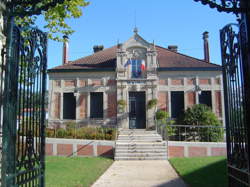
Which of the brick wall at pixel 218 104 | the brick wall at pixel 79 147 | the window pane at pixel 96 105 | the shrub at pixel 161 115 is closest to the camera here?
the brick wall at pixel 79 147

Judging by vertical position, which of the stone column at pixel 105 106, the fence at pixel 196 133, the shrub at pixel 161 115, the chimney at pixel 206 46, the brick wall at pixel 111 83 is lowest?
the fence at pixel 196 133

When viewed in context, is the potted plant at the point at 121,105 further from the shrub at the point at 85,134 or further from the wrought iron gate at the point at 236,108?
the wrought iron gate at the point at 236,108

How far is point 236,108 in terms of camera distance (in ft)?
12.5

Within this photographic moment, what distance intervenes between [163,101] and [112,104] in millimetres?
3707

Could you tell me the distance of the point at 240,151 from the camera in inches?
145

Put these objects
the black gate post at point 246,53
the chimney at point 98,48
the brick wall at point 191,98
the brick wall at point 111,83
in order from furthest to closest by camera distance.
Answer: the chimney at point 98,48 < the brick wall at point 111,83 < the brick wall at point 191,98 < the black gate post at point 246,53

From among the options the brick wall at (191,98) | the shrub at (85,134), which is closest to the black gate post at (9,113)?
the shrub at (85,134)

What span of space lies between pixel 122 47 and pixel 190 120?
7318 millimetres

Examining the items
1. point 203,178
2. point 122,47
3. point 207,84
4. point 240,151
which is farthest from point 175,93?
point 240,151

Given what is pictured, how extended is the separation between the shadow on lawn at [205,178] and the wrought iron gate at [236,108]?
2.93m

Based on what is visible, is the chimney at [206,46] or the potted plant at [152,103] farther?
the chimney at [206,46]

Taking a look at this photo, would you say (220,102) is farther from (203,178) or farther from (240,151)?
(240,151)

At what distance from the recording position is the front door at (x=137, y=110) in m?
18.8

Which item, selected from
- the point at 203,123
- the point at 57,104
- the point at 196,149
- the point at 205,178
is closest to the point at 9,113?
the point at 205,178
